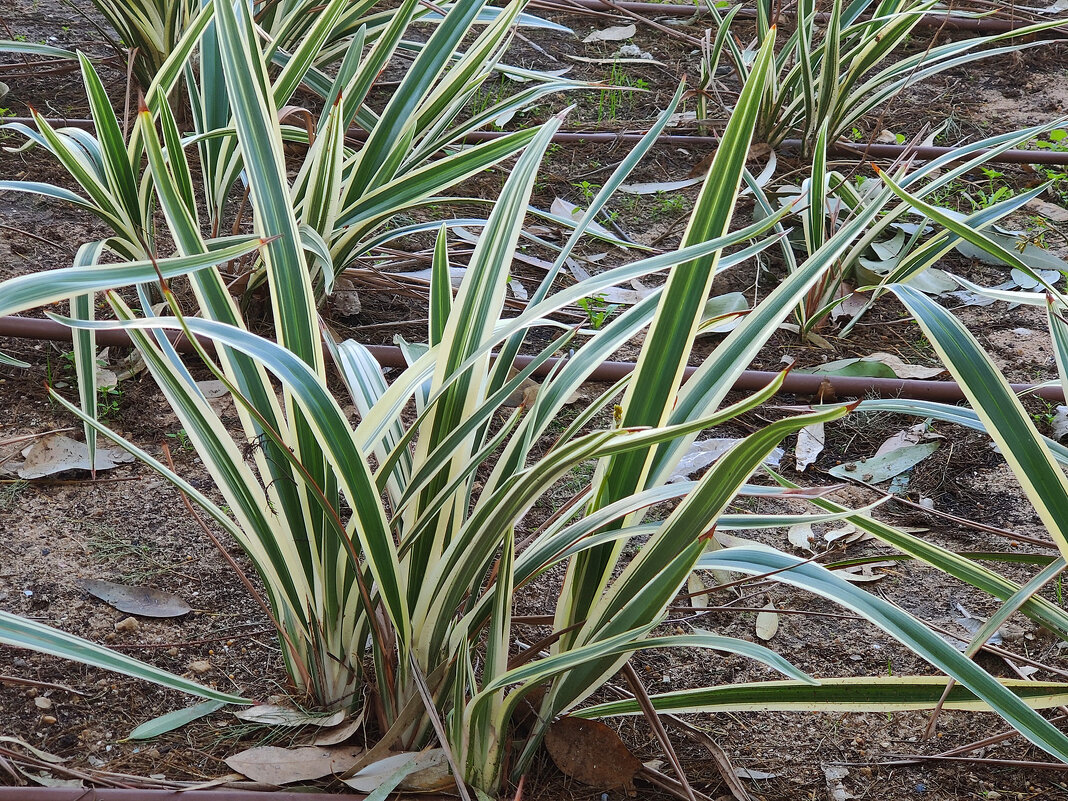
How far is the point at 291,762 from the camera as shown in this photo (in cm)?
83

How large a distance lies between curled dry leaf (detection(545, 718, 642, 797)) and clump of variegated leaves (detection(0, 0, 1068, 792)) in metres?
0.02

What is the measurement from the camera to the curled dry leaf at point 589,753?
84 cm

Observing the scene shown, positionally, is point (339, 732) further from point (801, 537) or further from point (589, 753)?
point (801, 537)

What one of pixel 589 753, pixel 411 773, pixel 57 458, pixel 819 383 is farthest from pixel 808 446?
pixel 57 458

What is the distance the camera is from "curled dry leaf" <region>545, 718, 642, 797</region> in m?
0.84

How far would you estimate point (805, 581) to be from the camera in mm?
731

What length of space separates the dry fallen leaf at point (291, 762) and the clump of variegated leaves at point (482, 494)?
5 cm

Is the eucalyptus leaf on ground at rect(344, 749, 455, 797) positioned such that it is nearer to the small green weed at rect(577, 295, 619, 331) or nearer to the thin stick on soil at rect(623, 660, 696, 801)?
the thin stick on soil at rect(623, 660, 696, 801)

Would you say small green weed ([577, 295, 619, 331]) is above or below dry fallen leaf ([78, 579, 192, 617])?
above

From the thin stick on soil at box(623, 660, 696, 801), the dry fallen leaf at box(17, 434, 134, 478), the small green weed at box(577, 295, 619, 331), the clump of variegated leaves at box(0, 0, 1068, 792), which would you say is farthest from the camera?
the small green weed at box(577, 295, 619, 331)

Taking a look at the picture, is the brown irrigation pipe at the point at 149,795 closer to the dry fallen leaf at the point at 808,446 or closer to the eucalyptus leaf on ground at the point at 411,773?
the eucalyptus leaf on ground at the point at 411,773

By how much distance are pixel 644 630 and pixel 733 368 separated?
8.7 inches

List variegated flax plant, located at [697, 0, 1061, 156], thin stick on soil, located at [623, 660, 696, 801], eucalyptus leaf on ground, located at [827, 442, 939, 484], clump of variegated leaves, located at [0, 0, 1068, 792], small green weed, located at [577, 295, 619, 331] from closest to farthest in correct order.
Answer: clump of variegated leaves, located at [0, 0, 1068, 792], thin stick on soil, located at [623, 660, 696, 801], eucalyptus leaf on ground, located at [827, 442, 939, 484], small green weed, located at [577, 295, 619, 331], variegated flax plant, located at [697, 0, 1061, 156]

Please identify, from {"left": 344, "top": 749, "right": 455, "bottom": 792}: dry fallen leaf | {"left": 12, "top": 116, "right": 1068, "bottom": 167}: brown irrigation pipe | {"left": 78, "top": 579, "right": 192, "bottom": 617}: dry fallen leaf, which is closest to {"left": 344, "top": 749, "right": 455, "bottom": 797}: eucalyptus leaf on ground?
{"left": 344, "top": 749, "right": 455, "bottom": 792}: dry fallen leaf
